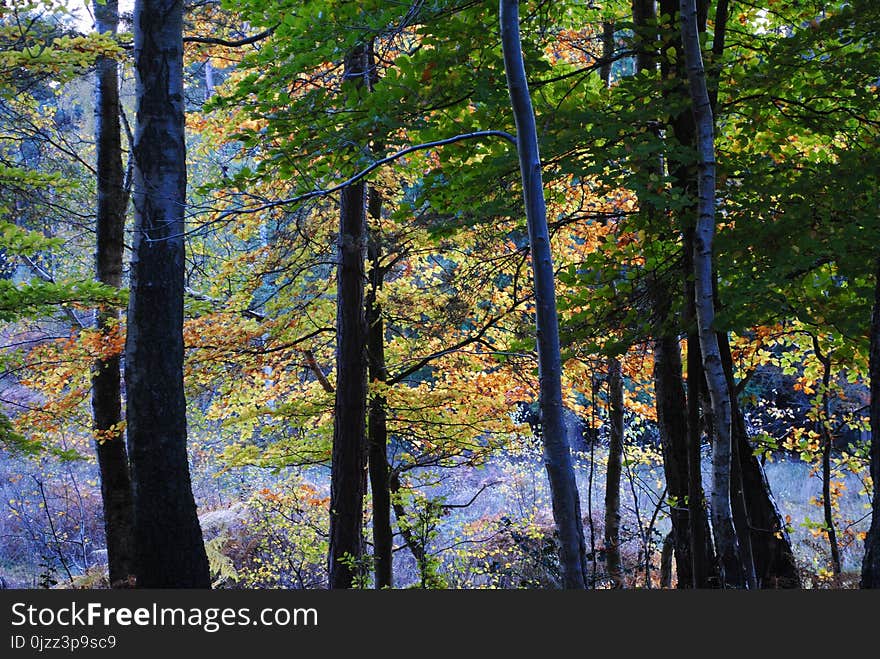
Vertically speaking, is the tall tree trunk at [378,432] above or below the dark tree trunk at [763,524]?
above

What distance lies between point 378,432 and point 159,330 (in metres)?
5.14

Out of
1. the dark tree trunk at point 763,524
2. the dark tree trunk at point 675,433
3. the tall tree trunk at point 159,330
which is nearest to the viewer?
the tall tree trunk at point 159,330

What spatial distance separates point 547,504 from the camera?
16125 mm

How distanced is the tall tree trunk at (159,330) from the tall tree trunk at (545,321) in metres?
2.32

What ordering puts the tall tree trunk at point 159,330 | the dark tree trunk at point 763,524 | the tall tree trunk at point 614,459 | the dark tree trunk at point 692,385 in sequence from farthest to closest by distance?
the tall tree trunk at point 614,459
the dark tree trunk at point 763,524
the dark tree trunk at point 692,385
the tall tree trunk at point 159,330

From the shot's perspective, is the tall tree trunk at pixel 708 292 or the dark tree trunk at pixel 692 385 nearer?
the tall tree trunk at pixel 708 292

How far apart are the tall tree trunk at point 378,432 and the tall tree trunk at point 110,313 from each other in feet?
10.0

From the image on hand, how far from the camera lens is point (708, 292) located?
4.57 meters

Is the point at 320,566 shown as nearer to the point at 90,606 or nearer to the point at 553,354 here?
the point at 90,606

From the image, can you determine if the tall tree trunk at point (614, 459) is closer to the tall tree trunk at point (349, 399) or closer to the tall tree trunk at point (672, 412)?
the tall tree trunk at point (672, 412)

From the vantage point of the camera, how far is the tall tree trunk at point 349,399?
23.9ft

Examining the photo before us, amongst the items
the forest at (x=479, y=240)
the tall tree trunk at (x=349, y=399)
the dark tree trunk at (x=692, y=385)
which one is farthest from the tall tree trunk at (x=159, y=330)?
the dark tree trunk at (x=692, y=385)

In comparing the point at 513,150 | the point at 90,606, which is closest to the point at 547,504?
the point at 513,150

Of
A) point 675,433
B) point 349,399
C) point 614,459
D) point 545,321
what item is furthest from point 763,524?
point 349,399
